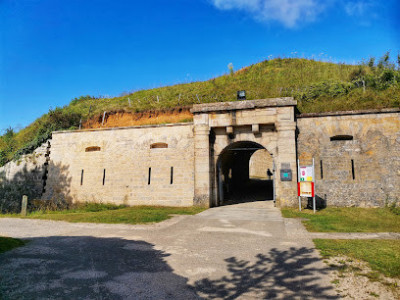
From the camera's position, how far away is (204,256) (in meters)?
4.76

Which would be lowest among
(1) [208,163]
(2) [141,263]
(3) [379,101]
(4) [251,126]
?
(2) [141,263]

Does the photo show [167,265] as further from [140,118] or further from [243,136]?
[140,118]

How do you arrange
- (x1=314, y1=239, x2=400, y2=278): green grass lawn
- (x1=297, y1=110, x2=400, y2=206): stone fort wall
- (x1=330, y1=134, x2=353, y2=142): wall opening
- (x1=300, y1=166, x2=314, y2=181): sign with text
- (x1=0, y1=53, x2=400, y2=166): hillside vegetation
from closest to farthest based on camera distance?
(x1=314, y1=239, x2=400, y2=278): green grass lawn, (x1=300, y1=166, x2=314, y2=181): sign with text, (x1=297, y1=110, x2=400, y2=206): stone fort wall, (x1=330, y1=134, x2=353, y2=142): wall opening, (x1=0, y1=53, x2=400, y2=166): hillside vegetation

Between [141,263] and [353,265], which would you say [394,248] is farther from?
[141,263]

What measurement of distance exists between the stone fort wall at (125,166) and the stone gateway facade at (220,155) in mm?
55

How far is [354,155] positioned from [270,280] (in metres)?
9.55

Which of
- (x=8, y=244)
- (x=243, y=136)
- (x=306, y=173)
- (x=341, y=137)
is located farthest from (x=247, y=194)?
(x=8, y=244)

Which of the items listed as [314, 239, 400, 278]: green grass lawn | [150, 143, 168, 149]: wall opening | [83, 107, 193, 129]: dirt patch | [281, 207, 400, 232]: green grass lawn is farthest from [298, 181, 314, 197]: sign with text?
[83, 107, 193, 129]: dirt patch

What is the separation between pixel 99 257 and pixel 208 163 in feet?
26.1

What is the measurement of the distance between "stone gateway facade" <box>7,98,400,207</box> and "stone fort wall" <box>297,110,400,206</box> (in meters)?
0.04

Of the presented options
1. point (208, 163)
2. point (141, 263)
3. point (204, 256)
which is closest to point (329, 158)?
point (208, 163)

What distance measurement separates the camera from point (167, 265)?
430cm

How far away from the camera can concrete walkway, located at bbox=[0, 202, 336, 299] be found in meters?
3.26

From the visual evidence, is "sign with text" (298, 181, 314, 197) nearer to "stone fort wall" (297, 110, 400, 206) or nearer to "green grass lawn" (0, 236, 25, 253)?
"stone fort wall" (297, 110, 400, 206)
